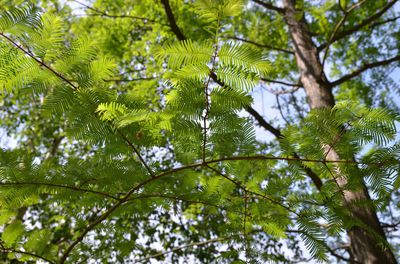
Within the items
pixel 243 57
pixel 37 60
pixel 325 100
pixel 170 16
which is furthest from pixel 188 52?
pixel 325 100

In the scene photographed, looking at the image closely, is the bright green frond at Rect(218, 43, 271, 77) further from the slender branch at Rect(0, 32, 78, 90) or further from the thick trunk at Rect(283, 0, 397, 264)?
the thick trunk at Rect(283, 0, 397, 264)

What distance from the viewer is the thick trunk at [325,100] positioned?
10.6ft

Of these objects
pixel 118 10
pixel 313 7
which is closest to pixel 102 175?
pixel 313 7

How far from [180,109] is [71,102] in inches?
18.2

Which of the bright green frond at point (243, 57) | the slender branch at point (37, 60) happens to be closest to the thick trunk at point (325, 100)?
the bright green frond at point (243, 57)

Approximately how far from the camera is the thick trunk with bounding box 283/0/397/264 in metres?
3.23

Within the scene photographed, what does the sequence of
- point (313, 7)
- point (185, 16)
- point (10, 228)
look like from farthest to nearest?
point (185, 16) < point (313, 7) < point (10, 228)

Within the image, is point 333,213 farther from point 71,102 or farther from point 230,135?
point 71,102

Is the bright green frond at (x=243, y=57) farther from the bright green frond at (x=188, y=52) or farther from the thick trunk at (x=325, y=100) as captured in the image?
the thick trunk at (x=325, y=100)

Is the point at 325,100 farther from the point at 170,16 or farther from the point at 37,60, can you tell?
the point at 37,60

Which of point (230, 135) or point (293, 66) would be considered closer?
point (230, 135)

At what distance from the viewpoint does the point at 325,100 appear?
165 inches

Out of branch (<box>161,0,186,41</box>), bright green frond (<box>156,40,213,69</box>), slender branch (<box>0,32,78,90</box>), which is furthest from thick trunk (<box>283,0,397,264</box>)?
slender branch (<box>0,32,78,90</box>)

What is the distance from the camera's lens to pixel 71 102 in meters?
1.45
